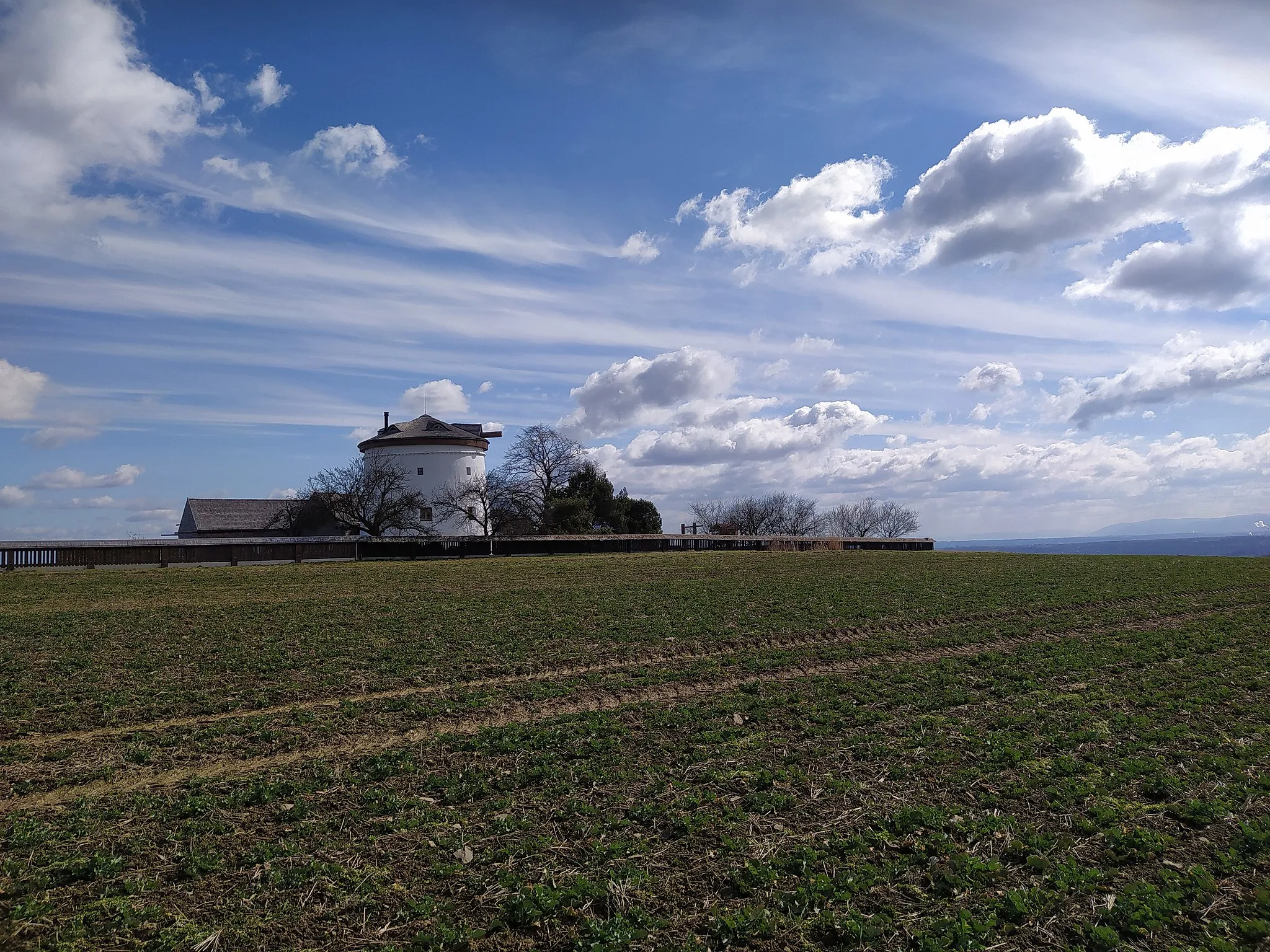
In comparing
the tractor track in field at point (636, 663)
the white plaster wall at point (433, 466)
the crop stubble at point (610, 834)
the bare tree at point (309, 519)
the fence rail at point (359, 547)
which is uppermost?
the white plaster wall at point (433, 466)

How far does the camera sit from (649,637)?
70.0ft

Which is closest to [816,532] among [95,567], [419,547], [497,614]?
[419,547]

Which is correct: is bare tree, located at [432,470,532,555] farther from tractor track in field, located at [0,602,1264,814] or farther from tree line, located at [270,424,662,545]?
tractor track in field, located at [0,602,1264,814]

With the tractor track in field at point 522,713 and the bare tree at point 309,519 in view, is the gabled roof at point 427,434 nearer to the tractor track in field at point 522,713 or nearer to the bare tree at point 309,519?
the bare tree at point 309,519

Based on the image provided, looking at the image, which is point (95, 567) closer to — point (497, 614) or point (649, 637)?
point (497, 614)

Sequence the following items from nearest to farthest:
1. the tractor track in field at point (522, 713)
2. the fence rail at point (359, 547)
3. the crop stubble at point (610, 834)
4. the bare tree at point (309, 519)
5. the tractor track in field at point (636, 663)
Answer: the crop stubble at point (610, 834) < the tractor track in field at point (522, 713) < the tractor track in field at point (636, 663) < the fence rail at point (359, 547) < the bare tree at point (309, 519)

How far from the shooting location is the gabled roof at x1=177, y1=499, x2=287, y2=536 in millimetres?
91250

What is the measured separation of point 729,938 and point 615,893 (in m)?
1.13

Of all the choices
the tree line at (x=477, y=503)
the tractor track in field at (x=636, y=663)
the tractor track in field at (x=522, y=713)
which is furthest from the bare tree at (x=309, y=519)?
the tractor track in field at (x=522, y=713)

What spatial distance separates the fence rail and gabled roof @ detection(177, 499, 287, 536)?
68.3ft

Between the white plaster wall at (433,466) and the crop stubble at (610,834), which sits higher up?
the white plaster wall at (433,466)

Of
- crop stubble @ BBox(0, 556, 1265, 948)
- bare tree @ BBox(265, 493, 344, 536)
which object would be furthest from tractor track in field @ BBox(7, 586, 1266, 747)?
bare tree @ BBox(265, 493, 344, 536)

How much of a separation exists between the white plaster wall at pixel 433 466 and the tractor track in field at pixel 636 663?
234 ft

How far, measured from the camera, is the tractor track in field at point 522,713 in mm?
10234
